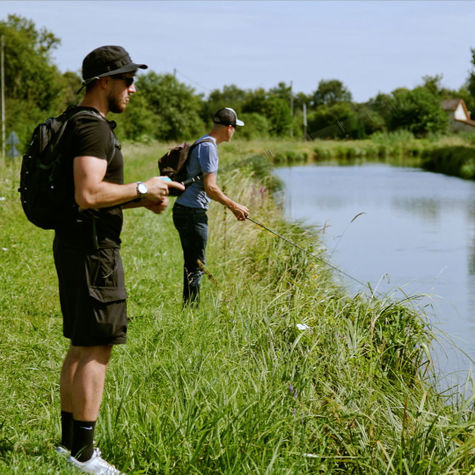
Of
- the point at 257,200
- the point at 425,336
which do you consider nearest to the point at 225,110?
the point at 425,336

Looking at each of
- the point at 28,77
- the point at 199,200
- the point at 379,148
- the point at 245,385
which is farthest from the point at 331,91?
the point at 245,385

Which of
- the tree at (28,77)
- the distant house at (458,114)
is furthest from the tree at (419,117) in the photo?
the tree at (28,77)

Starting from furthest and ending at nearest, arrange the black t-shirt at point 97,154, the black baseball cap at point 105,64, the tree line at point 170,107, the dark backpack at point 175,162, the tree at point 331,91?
1. the tree at point 331,91
2. the tree line at point 170,107
3. the dark backpack at point 175,162
4. the black baseball cap at point 105,64
5. the black t-shirt at point 97,154

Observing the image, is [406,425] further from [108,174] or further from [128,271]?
[128,271]

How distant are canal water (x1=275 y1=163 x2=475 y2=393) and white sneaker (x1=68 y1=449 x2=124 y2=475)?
237cm

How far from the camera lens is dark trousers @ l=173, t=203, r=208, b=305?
5.48 metres

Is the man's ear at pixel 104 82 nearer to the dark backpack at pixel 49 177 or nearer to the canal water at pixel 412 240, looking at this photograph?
the dark backpack at pixel 49 177

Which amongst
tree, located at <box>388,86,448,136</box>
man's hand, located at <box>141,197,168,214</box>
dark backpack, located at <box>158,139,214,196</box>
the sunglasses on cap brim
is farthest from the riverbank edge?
the sunglasses on cap brim

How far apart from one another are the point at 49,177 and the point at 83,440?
107 cm

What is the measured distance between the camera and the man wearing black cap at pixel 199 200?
5242mm

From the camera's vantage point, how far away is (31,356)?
442 centimetres

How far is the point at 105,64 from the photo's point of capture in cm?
276

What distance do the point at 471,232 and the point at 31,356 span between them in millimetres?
11835

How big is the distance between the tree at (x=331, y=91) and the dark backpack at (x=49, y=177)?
99.6 metres
